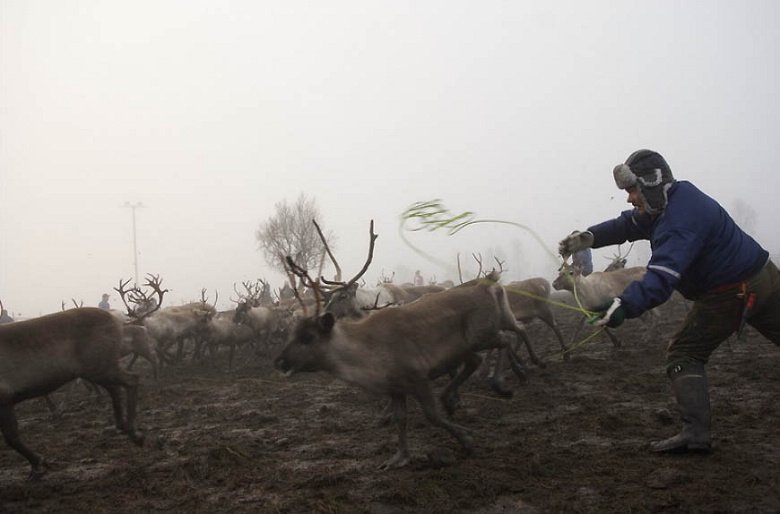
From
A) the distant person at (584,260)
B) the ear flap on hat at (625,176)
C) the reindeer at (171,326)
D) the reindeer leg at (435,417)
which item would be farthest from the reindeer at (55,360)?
the distant person at (584,260)

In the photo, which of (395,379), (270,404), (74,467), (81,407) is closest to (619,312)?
(395,379)

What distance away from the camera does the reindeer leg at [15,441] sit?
17.5 feet

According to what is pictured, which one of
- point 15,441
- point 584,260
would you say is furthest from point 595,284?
point 15,441

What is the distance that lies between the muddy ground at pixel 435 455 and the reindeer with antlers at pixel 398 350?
464 mm

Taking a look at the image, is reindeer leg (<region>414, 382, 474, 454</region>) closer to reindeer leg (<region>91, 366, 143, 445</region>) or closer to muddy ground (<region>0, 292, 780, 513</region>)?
muddy ground (<region>0, 292, 780, 513</region>)

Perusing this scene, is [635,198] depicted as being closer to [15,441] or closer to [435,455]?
[435,455]

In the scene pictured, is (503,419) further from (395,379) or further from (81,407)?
(81,407)

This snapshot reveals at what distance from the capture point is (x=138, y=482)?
16.4ft

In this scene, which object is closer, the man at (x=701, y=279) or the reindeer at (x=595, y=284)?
the man at (x=701, y=279)

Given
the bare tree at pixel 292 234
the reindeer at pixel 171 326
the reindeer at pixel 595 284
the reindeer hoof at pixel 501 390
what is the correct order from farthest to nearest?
Answer: the bare tree at pixel 292 234 → the reindeer at pixel 171 326 → the reindeer at pixel 595 284 → the reindeer hoof at pixel 501 390

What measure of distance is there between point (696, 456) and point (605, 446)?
0.75 meters

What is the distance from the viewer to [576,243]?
5027mm

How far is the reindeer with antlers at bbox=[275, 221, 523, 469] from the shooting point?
5.01 m

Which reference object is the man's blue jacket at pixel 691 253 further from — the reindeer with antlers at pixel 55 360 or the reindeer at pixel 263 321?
the reindeer at pixel 263 321
